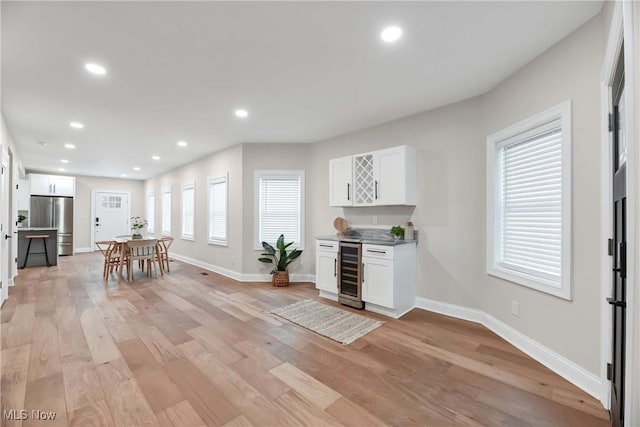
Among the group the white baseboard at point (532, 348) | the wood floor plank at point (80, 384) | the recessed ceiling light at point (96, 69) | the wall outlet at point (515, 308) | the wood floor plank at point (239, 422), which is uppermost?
the recessed ceiling light at point (96, 69)

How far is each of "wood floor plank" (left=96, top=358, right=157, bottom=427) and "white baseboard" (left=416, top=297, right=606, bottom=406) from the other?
292 centimetres

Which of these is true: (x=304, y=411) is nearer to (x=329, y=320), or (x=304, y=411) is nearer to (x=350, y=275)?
(x=329, y=320)

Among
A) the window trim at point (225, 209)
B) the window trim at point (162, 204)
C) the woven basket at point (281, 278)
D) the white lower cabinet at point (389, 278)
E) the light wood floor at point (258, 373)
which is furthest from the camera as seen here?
the window trim at point (162, 204)

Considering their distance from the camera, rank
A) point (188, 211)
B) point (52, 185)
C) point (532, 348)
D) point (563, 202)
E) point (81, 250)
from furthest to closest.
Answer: point (81, 250) → point (52, 185) → point (188, 211) → point (532, 348) → point (563, 202)

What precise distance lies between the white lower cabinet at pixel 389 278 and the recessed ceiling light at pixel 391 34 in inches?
86.4

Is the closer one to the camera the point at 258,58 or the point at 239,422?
the point at 239,422

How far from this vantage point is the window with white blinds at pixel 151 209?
937 cm

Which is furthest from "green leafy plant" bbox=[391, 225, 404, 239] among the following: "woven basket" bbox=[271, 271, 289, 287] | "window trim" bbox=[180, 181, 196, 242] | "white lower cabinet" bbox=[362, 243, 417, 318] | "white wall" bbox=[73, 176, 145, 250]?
"white wall" bbox=[73, 176, 145, 250]

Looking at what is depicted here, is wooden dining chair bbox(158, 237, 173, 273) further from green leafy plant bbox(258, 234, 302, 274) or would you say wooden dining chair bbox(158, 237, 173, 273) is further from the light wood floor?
green leafy plant bbox(258, 234, 302, 274)

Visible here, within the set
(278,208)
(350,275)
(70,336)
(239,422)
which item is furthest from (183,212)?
(239,422)

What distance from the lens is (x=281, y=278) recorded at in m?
4.92

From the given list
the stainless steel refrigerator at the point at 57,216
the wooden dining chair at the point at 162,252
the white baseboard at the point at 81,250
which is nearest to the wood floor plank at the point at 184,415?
the wooden dining chair at the point at 162,252

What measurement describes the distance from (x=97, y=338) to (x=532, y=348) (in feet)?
13.6

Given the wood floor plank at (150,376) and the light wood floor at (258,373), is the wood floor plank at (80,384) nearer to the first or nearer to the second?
the light wood floor at (258,373)
